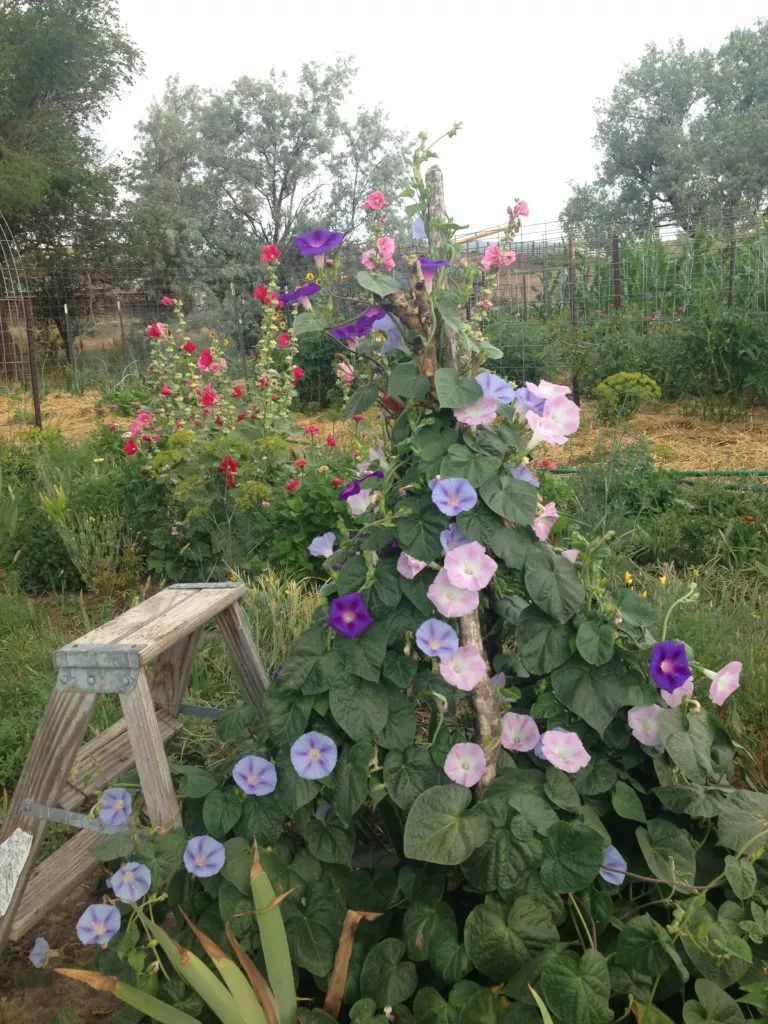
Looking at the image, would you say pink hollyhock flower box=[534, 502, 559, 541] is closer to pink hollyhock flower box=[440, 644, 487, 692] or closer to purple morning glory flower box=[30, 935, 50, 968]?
pink hollyhock flower box=[440, 644, 487, 692]

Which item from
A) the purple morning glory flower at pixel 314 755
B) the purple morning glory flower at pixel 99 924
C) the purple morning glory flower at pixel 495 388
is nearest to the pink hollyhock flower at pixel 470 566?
the purple morning glory flower at pixel 495 388

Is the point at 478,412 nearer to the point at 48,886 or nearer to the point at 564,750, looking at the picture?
the point at 564,750

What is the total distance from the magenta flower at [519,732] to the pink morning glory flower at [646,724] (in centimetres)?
17

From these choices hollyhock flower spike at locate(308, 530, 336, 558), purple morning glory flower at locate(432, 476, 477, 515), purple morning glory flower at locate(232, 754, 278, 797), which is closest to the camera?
purple morning glory flower at locate(432, 476, 477, 515)

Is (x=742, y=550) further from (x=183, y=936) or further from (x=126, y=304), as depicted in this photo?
(x=126, y=304)

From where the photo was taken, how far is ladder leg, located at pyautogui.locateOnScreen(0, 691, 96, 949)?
1620 mm

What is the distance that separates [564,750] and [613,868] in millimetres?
209

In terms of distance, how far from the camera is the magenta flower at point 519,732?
152 centimetres


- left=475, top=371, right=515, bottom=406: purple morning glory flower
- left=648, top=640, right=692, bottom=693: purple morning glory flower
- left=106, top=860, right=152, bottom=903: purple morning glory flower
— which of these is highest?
left=475, top=371, right=515, bottom=406: purple morning glory flower

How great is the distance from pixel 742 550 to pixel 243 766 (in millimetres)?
2763

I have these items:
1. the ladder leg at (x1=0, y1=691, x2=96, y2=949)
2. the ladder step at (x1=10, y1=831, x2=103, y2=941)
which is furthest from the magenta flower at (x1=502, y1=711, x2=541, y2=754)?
the ladder step at (x1=10, y1=831, x2=103, y2=941)

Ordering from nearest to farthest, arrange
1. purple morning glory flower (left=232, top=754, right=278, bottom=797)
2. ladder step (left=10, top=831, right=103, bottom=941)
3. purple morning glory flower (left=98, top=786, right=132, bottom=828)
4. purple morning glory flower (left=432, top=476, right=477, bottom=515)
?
purple morning glory flower (left=432, top=476, right=477, bottom=515), purple morning glory flower (left=232, top=754, right=278, bottom=797), purple morning glory flower (left=98, top=786, right=132, bottom=828), ladder step (left=10, top=831, right=103, bottom=941)

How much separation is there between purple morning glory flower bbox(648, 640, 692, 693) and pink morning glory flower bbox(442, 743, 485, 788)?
0.31 m

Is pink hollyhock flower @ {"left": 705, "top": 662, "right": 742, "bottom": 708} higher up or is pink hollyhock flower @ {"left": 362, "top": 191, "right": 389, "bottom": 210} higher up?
pink hollyhock flower @ {"left": 362, "top": 191, "right": 389, "bottom": 210}
